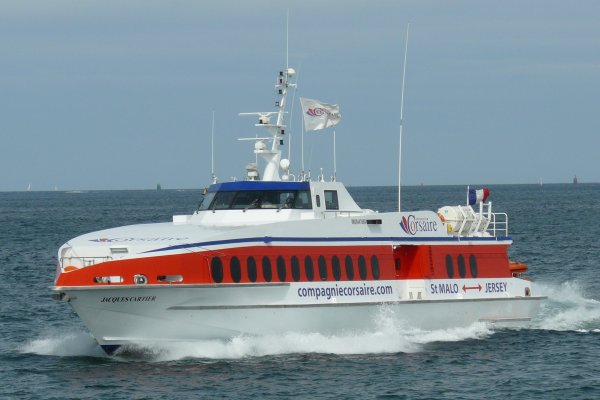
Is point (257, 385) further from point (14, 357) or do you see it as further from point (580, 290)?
point (580, 290)

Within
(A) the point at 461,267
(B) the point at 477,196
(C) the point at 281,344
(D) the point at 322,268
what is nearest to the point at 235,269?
(C) the point at 281,344

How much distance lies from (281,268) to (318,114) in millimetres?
5759

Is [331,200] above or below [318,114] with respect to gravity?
below

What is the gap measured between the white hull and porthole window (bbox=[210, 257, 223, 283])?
21cm

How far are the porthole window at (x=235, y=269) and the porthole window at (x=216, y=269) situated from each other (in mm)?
251

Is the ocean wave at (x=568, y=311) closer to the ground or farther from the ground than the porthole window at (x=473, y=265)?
closer to the ground

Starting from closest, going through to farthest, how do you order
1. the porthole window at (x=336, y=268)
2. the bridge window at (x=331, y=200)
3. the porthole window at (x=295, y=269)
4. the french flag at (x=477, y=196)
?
the porthole window at (x=295, y=269) → the porthole window at (x=336, y=268) → the bridge window at (x=331, y=200) → the french flag at (x=477, y=196)

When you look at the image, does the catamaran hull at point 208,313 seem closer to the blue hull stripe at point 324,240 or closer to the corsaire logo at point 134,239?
the blue hull stripe at point 324,240

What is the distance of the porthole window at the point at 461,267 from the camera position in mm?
28797

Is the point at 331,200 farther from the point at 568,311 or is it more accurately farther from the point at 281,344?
the point at 568,311

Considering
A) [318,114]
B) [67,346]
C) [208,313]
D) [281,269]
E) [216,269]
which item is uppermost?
[318,114]

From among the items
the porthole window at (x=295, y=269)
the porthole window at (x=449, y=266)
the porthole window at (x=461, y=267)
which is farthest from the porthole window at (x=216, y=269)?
the porthole window at (x=461, y=267)

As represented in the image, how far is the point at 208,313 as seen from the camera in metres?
23.9

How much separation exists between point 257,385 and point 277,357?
224cm
